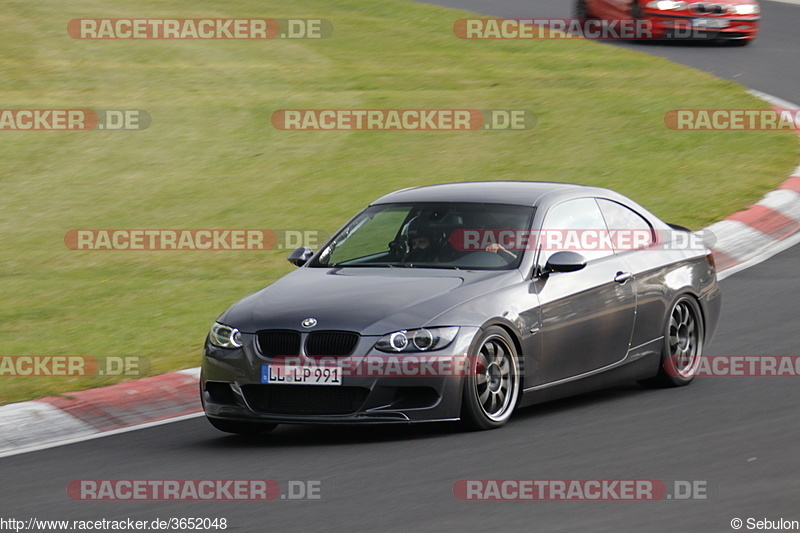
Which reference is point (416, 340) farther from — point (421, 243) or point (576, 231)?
point (576, 231)

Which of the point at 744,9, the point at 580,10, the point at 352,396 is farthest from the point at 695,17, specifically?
the point at 352,396

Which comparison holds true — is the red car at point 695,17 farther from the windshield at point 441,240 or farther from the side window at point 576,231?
the windshield at point 441,240

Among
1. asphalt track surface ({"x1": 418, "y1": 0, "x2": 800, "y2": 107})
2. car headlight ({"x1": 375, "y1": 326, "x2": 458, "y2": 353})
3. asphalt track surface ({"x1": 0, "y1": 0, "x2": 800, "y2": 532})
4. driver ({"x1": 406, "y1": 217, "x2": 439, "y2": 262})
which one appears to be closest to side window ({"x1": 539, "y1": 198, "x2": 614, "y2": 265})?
driver ({"x1": 406, "y1": 217, "x2": 439, "y2": 262})

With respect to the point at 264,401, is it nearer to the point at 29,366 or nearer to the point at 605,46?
the point at 29,366

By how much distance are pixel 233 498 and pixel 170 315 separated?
5.13 m

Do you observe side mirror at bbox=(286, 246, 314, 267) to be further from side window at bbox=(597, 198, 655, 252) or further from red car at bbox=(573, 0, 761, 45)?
red car at bbox=(573, 0, 761, 45)

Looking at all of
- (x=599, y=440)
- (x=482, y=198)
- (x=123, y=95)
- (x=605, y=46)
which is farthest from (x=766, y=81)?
(x=599, y=440)

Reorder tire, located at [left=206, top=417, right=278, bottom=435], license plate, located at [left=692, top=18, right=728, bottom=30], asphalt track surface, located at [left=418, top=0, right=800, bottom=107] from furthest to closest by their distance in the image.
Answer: license plate, located at [left=692, top=18, right=728, bottom=30]
asphalt track surface, located at [left=418, top=0, right=800, bottom=107]
tire, located at [left=206, top=417, right=278, bottom=435]

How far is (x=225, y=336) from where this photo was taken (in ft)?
26.3

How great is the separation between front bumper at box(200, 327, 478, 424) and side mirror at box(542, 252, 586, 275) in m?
0.86

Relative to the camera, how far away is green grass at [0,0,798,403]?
482 inches

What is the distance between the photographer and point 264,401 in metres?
7.85

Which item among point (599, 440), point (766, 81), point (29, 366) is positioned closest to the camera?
point (599, 440)

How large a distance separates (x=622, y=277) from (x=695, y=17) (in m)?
15.0
